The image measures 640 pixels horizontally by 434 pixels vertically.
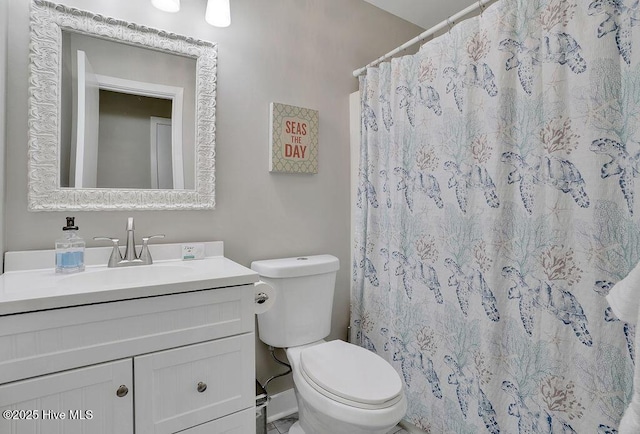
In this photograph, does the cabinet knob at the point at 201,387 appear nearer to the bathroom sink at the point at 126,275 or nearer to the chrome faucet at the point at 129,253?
the bathroom sink at the point at 126,275

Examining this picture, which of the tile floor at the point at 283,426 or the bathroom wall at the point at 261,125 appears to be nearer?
the bathroom wall at the point at 261,125

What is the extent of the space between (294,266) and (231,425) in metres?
0.68

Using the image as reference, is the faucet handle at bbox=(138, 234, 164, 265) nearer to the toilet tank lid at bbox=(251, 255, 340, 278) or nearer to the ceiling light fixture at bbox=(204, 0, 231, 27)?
the toilet tank lid at bbox=(251, 255, 340, 278)

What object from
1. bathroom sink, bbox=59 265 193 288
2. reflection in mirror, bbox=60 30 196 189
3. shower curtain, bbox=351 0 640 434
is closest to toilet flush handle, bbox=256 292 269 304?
bathroom sink, bbox=59 265 193 288

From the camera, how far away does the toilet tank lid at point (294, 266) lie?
1550 mm

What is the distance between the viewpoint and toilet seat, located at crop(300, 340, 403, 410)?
1.17m

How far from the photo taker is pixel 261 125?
1.73 metres

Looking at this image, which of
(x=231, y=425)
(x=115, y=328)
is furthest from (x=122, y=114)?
(x=231, y=425)

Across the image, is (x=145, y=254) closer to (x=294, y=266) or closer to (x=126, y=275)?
(x=126, y=275)

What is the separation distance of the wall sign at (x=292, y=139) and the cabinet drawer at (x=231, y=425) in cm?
112

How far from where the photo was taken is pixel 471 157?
4.50 feet

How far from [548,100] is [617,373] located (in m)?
0.89

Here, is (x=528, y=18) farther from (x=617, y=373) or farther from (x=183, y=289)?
(x=183, y=289)

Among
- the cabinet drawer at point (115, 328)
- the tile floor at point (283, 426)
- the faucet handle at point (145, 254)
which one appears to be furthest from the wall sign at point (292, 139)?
the tile floor at point (283, 426)
